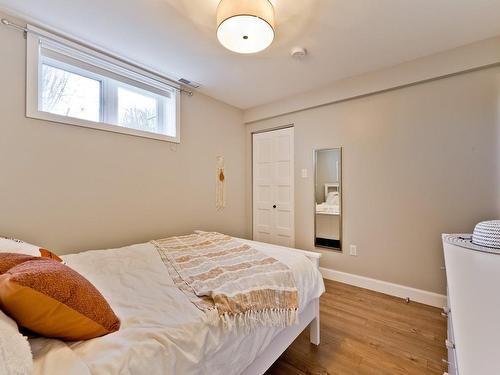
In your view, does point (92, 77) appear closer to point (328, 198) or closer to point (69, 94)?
point (69, 94)

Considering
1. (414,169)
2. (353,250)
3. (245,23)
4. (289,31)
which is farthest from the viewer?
(353,250)

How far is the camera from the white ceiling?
170cm

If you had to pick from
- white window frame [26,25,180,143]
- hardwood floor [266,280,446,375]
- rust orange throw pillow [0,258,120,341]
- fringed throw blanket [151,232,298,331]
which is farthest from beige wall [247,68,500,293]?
rust orange throw pillow [0,258,120,341]

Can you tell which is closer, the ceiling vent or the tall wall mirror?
the ceiling vent

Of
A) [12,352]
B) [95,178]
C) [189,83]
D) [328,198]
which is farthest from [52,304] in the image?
[328,198]

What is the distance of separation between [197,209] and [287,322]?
2.08 meters

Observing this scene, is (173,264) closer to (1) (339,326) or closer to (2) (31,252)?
(2) (31,252)

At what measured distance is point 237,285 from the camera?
127 centimetres

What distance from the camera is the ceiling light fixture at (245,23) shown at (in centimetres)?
147

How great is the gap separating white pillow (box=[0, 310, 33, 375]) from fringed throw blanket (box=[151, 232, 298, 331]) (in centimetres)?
58

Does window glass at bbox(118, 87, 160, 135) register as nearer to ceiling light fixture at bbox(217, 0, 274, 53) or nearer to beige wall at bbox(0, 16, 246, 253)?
beige wall at bbox(0, 16, 246, 253)

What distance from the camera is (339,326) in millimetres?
2008

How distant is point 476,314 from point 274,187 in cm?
291

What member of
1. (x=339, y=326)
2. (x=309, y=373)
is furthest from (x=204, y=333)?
(x=339, y=326)
